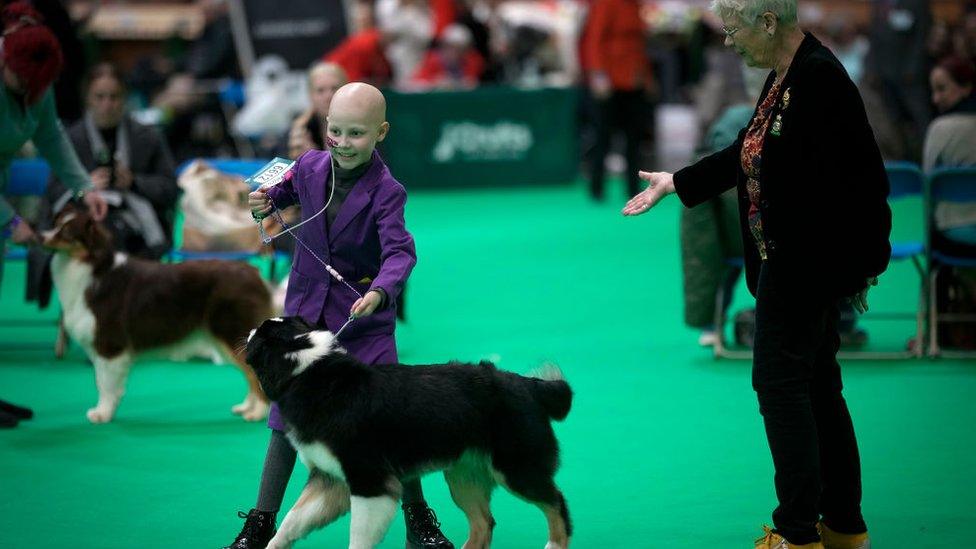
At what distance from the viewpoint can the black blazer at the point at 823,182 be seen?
3.86 metres

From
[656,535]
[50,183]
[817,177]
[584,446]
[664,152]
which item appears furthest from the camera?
[664,152]

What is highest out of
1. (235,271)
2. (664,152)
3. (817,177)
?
(817,177)

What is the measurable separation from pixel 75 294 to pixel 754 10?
3.99 metres

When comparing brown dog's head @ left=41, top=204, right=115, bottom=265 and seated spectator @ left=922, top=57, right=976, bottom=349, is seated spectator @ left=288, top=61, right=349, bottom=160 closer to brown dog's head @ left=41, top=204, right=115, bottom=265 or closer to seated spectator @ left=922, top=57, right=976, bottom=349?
brown dog's head @ left=41, top=204, right=115, bottom=265

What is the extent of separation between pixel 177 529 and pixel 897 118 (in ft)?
42.8

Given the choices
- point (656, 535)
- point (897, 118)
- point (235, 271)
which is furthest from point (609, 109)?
point (656, 535)

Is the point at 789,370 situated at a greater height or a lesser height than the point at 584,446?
greater

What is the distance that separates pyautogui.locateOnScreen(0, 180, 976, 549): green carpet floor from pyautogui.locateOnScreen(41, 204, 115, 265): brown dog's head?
782 mm

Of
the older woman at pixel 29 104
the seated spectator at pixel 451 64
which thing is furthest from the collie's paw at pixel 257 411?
the seated spectator at pixel 451 64

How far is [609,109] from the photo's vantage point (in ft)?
47.5

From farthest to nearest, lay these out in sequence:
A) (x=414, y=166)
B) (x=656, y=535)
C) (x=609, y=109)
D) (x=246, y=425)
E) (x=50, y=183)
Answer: (x=414, y=166) → (x=609, y=109) → (x=50, y=183) → (x=246, y=425) → (x=656, y=535)

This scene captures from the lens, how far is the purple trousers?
13.9ft

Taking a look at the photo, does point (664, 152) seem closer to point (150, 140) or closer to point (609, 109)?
point (609, 109)

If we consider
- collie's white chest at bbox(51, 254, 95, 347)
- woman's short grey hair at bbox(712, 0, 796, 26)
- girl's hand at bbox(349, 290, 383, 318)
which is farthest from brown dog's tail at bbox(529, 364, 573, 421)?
collie's white chest at bbox(51, 254, 95, 347)
